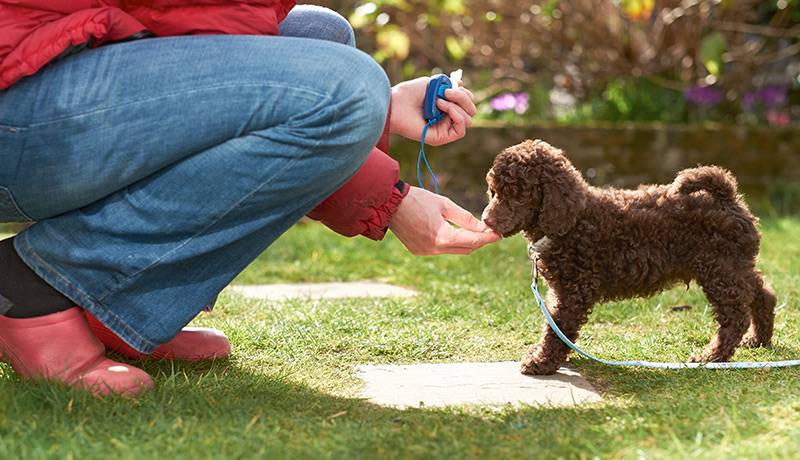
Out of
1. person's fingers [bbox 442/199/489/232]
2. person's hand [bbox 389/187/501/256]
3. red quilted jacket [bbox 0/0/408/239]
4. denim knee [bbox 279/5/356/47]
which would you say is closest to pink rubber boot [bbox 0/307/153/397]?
red quilted jacket [bbox 0/0/408/239]

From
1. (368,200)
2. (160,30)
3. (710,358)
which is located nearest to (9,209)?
(160,30)

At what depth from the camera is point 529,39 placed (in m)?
7.76

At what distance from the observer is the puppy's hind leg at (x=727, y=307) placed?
2953 mm

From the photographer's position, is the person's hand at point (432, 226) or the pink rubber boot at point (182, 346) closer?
the person's hand at point (432, 226)

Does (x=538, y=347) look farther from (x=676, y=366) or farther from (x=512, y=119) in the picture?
(x=512, y=119)

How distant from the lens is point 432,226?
108 inches

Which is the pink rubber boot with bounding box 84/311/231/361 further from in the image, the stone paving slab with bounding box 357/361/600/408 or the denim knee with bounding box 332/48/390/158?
the denim knee with bounding box 332/48/390/158

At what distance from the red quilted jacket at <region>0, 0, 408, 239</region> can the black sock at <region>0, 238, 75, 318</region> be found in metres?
0.48

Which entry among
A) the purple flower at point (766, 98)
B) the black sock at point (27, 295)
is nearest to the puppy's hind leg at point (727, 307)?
the black sock at point (27, 295)

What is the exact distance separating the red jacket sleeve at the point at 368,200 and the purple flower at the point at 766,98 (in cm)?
539

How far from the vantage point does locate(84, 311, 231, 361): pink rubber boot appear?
9.45 feet

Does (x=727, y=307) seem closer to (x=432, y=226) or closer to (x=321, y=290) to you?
(x=432, y=226)

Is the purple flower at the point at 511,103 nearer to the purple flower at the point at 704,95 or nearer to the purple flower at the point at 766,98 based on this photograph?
the purple flower at the point at 704,95

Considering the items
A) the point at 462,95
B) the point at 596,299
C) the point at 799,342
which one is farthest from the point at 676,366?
the point at 462,95
